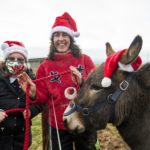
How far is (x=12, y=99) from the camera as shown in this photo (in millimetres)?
4555

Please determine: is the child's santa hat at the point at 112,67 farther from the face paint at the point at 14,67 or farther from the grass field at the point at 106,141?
the grass field at the point at 106,141

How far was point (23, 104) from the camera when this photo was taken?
4.59 metres

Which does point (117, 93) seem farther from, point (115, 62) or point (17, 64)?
point (17, 64)

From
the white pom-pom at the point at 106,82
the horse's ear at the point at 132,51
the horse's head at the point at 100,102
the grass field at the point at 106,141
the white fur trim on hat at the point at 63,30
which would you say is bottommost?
the grass field at the point at 106,141

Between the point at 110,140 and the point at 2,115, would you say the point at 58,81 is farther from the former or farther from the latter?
the point at 110,140

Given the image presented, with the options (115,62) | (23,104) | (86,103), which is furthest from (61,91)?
(115,62)

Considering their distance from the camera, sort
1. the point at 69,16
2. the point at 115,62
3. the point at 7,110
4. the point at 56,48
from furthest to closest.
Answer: the point at 69,16 < the point at 56,48 < the point at 7,110 < the point at 115,62

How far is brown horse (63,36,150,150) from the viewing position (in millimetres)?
3568

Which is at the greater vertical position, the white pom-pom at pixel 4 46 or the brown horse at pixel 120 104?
the white pom-pom at pixel 4 46

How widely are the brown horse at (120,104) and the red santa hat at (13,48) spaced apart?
1.51 metres

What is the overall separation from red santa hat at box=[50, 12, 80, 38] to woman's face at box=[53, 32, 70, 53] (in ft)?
0.26

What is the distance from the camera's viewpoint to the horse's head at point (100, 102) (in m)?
3.57

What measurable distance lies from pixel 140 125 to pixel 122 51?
0.94m

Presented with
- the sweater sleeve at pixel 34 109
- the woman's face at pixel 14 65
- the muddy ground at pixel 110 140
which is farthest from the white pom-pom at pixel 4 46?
the muddy ground at pixel 110 140
